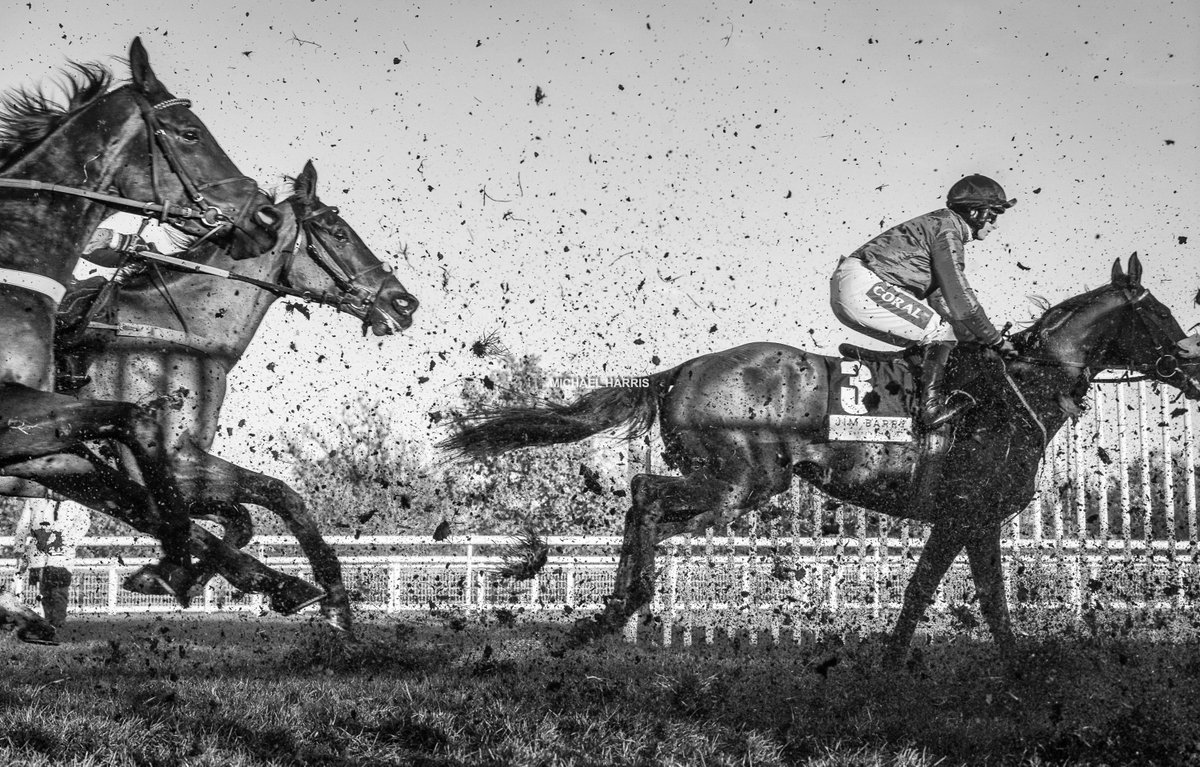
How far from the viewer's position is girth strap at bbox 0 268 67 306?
4098mm

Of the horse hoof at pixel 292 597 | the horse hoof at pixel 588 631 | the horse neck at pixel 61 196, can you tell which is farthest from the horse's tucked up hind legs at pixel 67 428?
the horse hoof at pixel 588 631

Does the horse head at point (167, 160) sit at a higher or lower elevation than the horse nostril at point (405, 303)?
higher

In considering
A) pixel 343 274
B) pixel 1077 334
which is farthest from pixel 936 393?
pixel 343 274

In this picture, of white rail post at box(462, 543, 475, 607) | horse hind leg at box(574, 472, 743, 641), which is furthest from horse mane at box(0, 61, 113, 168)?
white rail post at box(462, 543, 475, 607)

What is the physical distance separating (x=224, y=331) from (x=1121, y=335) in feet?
14.7

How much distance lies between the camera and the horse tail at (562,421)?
6.14 m

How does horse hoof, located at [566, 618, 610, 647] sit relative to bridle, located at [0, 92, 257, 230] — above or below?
below

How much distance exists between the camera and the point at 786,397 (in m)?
6.04

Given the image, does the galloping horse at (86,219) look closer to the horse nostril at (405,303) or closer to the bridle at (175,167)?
the bridle at (175,167)

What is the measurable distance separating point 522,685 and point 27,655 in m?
2.99

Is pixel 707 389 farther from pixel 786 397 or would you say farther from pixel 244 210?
pixel 244 210

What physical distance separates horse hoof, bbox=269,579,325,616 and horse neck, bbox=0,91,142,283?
4.66 feet

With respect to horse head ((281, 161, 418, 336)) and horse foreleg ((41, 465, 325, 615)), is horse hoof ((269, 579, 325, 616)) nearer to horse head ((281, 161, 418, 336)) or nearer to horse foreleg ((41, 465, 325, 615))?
horse foreleg ((41, 465, 325, 615))

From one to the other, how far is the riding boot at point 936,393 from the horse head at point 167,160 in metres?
3.24
